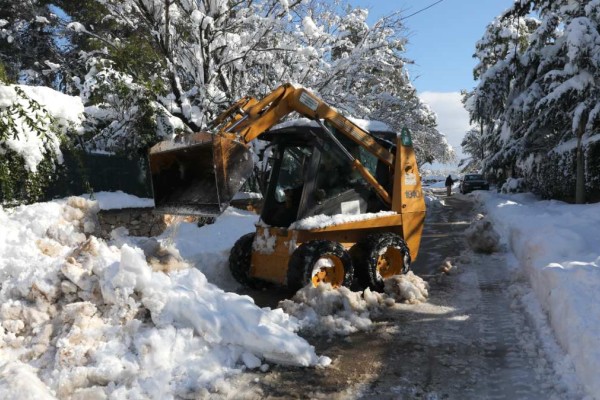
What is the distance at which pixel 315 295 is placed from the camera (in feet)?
20.1

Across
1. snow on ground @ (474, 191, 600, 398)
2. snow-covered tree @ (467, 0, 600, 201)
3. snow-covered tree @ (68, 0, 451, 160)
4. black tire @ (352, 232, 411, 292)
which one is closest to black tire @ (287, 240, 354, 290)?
black tire @ (352, 232, 411, 292)

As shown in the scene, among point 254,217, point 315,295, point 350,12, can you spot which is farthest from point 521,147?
point 315,295

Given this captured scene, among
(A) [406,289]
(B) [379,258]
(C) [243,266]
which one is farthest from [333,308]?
(C) [243,266]

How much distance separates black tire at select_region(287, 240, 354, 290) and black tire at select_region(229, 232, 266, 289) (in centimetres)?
118

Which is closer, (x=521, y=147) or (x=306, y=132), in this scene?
(x=306, y=132)

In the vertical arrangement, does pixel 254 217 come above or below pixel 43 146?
below

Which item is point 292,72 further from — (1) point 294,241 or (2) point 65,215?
(1) point 294,241

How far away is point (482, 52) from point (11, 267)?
35119mm

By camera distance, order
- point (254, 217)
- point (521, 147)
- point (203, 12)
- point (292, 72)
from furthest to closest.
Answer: point (521, 147)
point (292, 72)
point (203, 12)
point (254, 217)

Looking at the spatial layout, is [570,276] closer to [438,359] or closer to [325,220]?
[438,359]

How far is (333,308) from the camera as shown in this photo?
6.06 m

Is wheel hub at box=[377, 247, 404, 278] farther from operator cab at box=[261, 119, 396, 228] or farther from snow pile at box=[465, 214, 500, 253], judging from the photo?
snow pile at box=[465, 214, 500, 253]

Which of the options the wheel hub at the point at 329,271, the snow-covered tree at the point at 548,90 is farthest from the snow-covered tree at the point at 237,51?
the wheel hub at the point at 329,271

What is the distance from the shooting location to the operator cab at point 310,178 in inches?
287
